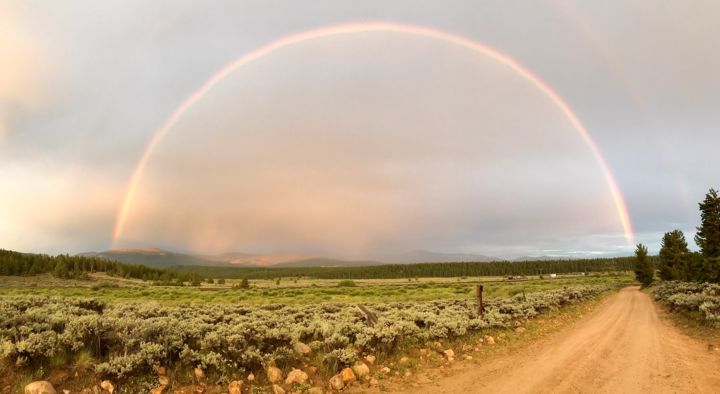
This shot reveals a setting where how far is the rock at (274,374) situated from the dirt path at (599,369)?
3.90 m

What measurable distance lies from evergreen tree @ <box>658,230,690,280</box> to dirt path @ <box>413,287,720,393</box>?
76.7 metres

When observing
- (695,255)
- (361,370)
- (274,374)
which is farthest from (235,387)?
(695,255)

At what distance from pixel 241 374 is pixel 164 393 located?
1974 mm

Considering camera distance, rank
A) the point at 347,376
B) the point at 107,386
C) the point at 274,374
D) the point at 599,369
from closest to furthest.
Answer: the point at 107,386, the point at 274,374, the point at 347,376, the point at 599,369

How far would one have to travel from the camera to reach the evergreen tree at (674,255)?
78.0m

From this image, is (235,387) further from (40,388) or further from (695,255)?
(695,255)

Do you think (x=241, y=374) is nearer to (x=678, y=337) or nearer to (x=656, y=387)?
(x=656, y=387)

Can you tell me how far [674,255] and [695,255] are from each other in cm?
1625

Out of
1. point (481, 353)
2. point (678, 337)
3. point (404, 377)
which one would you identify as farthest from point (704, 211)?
point (404, 377)

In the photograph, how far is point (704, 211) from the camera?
53.0 meters

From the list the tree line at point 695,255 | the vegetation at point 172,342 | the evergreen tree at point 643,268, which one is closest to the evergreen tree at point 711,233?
the tree line at point 695,255

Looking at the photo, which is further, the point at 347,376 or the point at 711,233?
the point at 711,233

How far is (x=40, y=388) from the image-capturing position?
811 centimetres

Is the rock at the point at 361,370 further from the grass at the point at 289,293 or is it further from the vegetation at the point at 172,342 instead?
the grass at the point at 289,293
